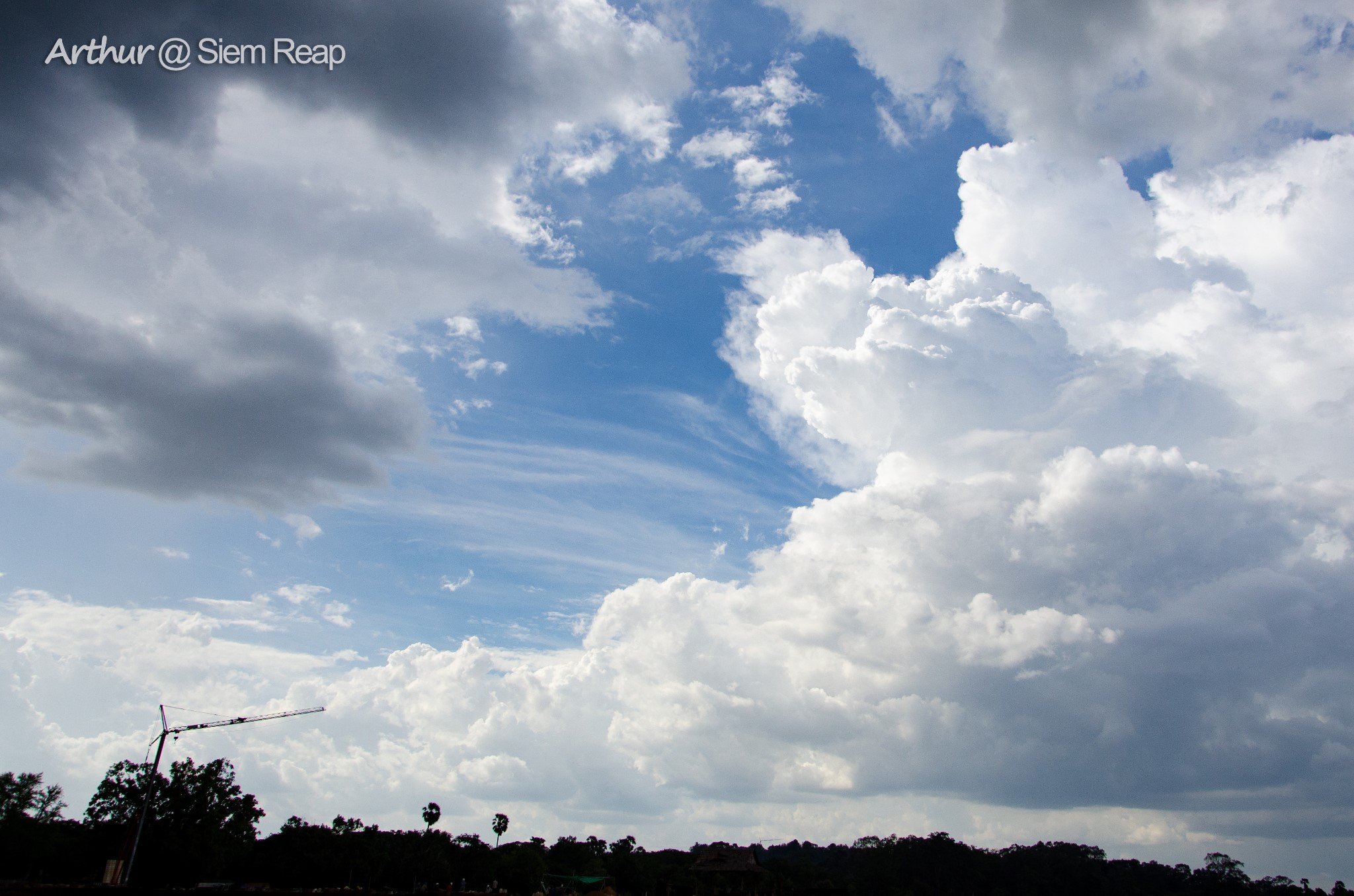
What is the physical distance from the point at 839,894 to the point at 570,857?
1999 inches

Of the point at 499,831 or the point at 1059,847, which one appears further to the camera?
the point at 1059,847

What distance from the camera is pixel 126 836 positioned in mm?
84688

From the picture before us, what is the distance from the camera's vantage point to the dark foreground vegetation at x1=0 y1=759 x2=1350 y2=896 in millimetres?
86000

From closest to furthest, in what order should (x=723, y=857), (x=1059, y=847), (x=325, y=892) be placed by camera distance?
(x=325, y=892) < (x=723, y=857) < (x=1059, y=847)

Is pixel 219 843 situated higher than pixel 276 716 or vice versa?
pixel 276 716

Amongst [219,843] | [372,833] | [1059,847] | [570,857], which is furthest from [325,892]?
[1059,847]

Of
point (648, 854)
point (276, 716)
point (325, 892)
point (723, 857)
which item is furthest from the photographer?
point (648, 854)

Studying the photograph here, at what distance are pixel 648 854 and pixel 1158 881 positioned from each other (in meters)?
118

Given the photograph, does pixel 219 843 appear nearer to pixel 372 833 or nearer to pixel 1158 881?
pixel 372 833

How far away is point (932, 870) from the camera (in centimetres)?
17238

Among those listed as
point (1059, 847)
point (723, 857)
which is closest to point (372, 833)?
point (723, 857)

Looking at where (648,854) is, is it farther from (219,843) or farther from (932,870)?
(219,843)

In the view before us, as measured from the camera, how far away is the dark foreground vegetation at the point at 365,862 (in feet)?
282

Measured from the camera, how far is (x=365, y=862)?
10625 cm
